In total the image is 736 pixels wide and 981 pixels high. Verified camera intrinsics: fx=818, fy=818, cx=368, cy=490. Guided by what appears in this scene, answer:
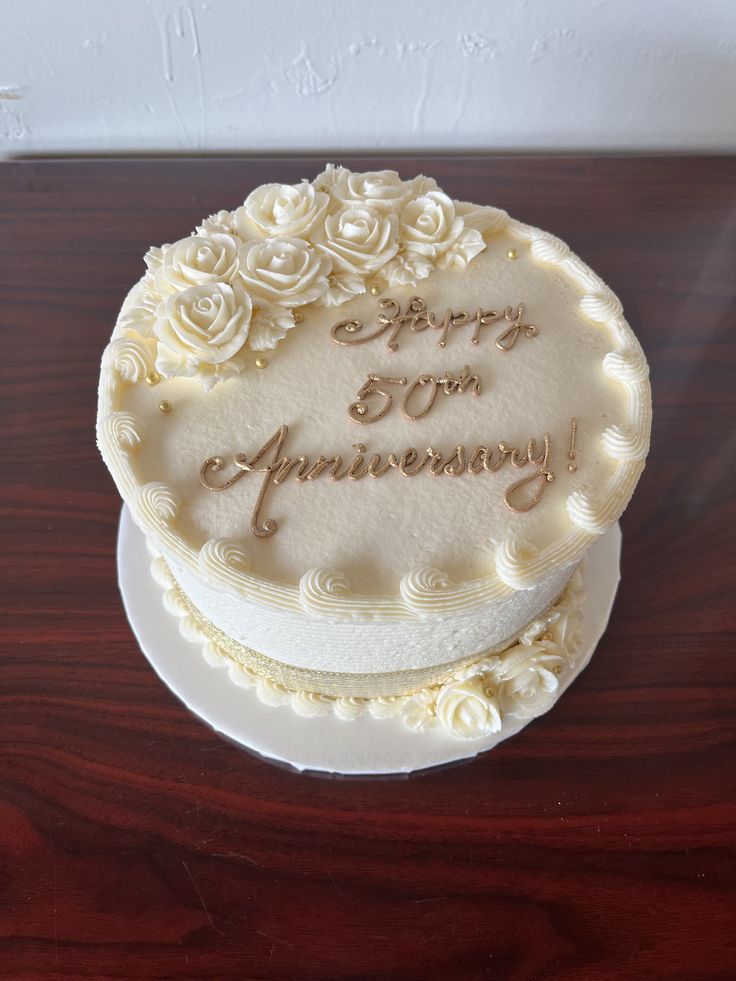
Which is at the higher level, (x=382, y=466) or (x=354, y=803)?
(x=382, y=466)

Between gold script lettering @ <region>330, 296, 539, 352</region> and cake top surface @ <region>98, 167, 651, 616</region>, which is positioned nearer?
cake top surface @ <region>98, 167, 651, 616</region>

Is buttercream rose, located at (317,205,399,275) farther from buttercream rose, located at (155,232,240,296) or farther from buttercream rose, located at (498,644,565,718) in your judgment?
buttercream rose, located at (498,644,565,718)

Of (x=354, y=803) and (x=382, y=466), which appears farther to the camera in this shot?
(x=354, y=803)

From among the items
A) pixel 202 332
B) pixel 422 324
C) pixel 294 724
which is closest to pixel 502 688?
pixel 294 724

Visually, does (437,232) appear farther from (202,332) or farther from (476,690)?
(476,690)

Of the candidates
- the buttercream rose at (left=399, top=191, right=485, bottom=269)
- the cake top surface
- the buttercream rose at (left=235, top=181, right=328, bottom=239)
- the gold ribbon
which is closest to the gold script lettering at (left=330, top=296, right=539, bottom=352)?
the cake top surface

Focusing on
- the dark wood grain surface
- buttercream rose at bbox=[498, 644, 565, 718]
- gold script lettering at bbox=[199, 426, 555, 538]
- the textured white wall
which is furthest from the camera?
the textured white wall

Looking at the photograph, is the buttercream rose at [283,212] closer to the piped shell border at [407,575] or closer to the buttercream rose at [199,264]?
the buttercream rose at [199,264]
